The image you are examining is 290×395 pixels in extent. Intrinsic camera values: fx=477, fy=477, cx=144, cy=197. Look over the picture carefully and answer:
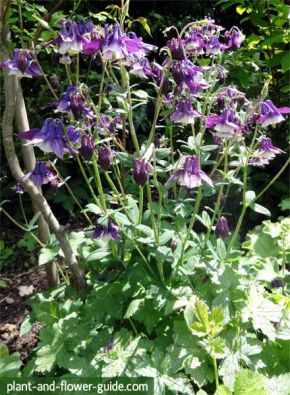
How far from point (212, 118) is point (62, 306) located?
3.10 ft

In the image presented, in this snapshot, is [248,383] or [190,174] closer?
[248,383]

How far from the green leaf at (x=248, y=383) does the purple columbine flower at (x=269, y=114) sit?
804 mm

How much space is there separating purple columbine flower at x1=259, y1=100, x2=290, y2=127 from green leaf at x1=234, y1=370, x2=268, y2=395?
0.80 meters

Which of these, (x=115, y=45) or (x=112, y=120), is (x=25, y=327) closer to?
(x=112, y=120)

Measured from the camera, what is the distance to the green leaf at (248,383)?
1.34 m

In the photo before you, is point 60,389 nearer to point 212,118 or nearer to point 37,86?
point 212,118

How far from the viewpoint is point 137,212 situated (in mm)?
1882

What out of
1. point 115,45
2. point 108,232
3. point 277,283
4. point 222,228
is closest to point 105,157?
point 108,232

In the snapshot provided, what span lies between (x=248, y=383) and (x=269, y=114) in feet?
2.82

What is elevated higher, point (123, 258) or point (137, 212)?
point (137, 212)

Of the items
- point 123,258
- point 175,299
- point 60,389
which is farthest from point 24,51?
point 60,389

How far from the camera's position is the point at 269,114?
162 centimetres

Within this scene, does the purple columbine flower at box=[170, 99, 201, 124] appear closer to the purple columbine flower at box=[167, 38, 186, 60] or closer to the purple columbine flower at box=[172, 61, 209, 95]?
the purple columbine flower at box=[172, 61, 209, 95]

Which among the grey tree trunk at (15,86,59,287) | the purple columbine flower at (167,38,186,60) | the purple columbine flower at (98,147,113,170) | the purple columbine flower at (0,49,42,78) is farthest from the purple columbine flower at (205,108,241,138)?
the grey tree trunk at (15,86,59,287)
